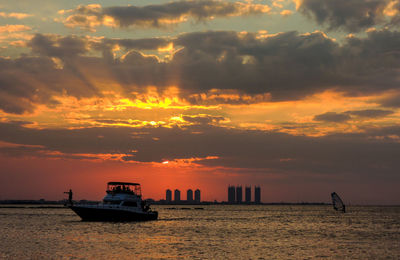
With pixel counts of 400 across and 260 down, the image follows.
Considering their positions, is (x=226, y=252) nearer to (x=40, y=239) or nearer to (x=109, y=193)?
(x=40, y=239)

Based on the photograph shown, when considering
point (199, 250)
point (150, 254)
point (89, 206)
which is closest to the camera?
point (150, 254)

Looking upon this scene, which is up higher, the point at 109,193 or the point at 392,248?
the point at 109,193

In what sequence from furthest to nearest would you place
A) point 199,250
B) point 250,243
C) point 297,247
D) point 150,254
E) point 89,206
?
point 89,206 → point 250,243 → point 297,247 → point 199,250 → point 150,254

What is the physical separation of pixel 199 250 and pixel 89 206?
178ft

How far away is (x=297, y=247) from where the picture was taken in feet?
223

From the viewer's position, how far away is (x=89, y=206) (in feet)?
366

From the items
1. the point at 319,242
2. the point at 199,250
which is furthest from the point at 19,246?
the point at 319,242

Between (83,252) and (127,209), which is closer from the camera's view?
(83,252)

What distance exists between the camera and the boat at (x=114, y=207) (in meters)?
111

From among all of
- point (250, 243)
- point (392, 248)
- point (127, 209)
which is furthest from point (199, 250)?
point (127, 209)

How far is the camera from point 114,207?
111 metres

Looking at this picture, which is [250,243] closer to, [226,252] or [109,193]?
[226,252]

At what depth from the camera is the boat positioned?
111062 millimetres

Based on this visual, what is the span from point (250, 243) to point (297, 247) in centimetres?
788
